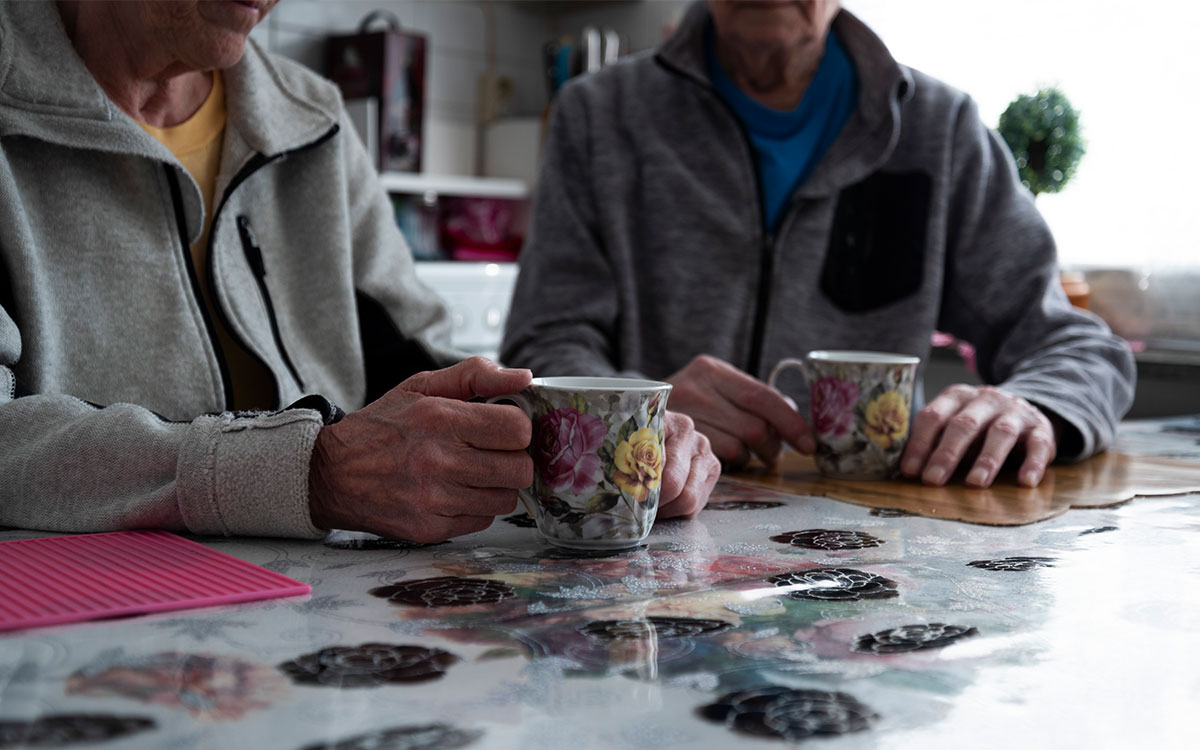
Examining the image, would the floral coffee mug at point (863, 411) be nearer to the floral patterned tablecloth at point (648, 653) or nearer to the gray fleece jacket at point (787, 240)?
the floral patterned tablecloth at point (648, 653)

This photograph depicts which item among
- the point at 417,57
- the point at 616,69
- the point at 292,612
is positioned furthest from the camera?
the point at 417,57

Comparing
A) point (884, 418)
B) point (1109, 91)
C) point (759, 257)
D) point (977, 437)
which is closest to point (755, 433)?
point (884, 418)

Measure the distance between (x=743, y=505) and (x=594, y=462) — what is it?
0.80 feet

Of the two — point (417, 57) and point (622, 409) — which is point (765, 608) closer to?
point (622, 409)

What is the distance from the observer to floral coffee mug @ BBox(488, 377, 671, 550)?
2.63ft

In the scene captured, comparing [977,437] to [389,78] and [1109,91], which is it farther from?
[389,78]

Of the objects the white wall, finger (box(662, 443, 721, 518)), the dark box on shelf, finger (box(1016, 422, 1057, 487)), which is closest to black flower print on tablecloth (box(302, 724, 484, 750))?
finger (box(662, 443, 721, 518))

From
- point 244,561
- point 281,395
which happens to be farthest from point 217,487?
point 281,395

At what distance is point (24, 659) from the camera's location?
54 cm

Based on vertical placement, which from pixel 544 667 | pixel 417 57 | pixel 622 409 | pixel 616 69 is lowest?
pixel 544 667

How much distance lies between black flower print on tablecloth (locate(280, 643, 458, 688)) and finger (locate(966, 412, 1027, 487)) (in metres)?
0.70

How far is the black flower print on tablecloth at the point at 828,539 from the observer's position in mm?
848

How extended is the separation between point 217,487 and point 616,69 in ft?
3.64

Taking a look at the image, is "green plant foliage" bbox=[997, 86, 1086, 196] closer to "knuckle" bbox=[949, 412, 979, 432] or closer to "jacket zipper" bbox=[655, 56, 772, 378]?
"jacket zipper" bbox=[655, 56, 772, 378]
